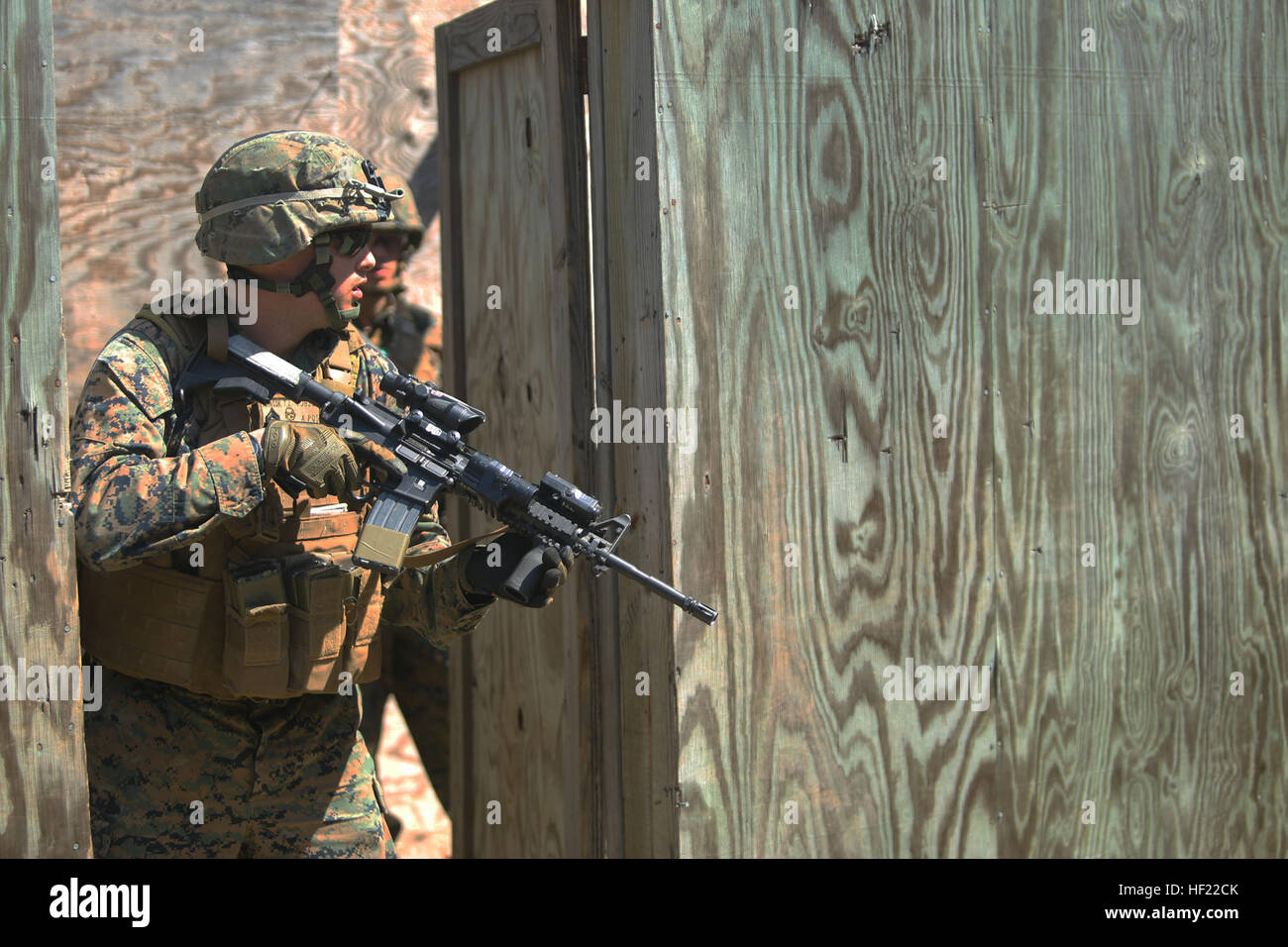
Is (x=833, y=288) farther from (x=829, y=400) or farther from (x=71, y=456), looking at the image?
(x=71, y=456)

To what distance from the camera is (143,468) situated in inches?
112

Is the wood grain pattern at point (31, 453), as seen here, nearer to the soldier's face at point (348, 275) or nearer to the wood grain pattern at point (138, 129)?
the soldier's face at point (348, 275)

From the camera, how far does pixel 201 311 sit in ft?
10.3

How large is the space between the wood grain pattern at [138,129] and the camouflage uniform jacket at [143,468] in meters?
1.71

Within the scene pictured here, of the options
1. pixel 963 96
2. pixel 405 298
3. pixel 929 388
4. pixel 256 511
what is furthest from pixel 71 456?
pixel 405 298

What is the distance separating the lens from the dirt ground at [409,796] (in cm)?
543

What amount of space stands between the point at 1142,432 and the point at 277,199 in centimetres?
→ 234

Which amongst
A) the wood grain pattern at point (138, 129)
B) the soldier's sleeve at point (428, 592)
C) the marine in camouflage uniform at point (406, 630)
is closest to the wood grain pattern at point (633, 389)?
the soldier's sleeve at point (428, 592)

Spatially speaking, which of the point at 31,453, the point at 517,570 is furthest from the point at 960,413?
the point at 31,453

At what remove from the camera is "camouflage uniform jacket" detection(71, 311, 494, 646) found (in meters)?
2.79

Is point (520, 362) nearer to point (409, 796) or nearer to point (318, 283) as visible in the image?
point (318, 283)

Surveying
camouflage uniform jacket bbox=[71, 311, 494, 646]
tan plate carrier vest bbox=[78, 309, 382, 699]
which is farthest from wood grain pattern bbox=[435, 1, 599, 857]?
camouflage uniform jacket bbox=[71, 311, 494, 646]

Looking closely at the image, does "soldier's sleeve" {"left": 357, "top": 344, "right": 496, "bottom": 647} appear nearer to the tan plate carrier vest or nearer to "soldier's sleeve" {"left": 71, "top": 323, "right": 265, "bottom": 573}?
the tan plate carrier vest

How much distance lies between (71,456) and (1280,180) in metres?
3.21
